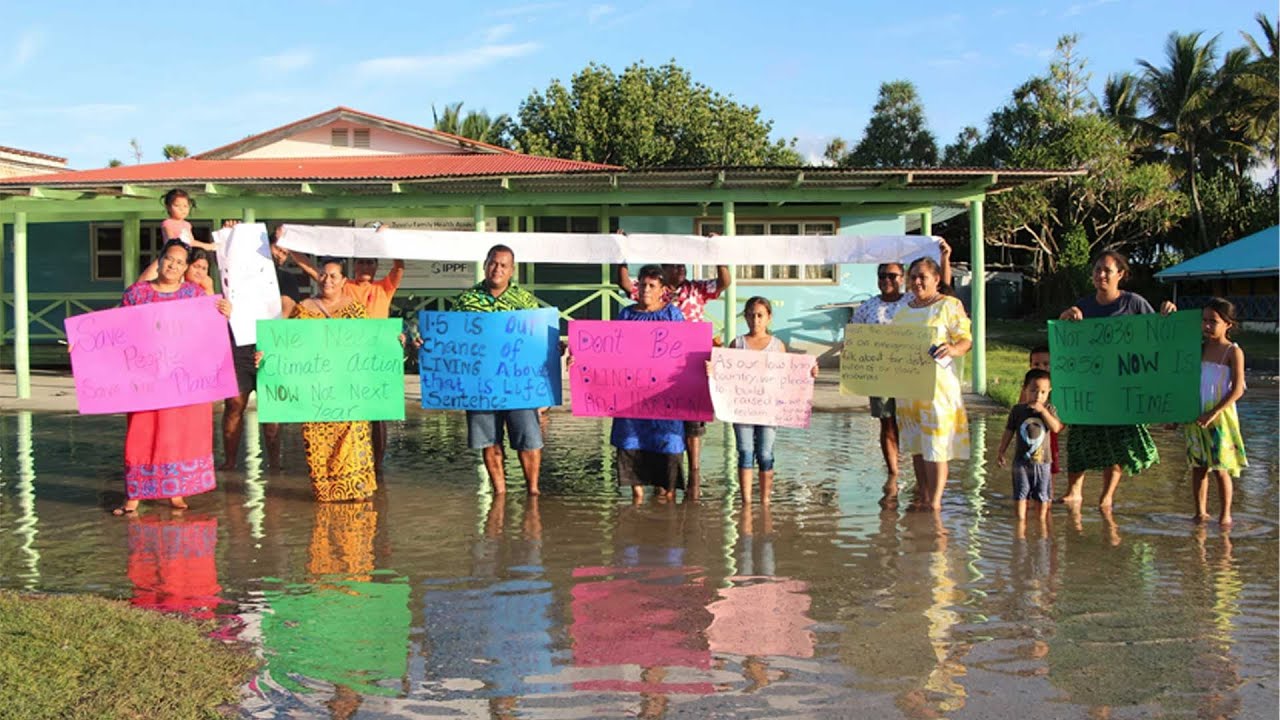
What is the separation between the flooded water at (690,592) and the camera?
438cm

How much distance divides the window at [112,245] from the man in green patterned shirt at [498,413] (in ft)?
53.0

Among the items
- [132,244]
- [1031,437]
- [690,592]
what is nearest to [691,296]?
[1031,437]

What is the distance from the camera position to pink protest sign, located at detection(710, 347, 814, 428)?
795 centimetres

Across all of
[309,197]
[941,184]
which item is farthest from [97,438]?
[941,184]

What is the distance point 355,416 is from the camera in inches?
323

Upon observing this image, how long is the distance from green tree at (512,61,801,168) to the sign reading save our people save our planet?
32.9 m

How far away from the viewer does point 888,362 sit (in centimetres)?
795

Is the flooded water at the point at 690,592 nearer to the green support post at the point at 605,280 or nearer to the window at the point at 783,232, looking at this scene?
the green support post at the point at 605,280

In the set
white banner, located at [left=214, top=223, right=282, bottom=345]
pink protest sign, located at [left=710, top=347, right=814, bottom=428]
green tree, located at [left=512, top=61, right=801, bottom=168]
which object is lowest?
pink protest sign, located at [left=710, top=347, right=814, bottom=428]

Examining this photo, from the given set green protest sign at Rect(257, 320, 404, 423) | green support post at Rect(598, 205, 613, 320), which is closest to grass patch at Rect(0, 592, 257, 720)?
green protest sign at Rect(257, 320, 404, 423)

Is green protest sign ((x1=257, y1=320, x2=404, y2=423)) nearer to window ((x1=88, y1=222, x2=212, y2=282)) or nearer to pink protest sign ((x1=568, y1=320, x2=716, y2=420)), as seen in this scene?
pink protest sign ((x1=568, y1=320, x2=716, y2=420))

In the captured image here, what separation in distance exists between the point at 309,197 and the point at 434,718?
1541 centimetres

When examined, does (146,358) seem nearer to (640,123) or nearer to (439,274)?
(439,274)

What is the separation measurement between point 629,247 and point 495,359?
1929 mm
